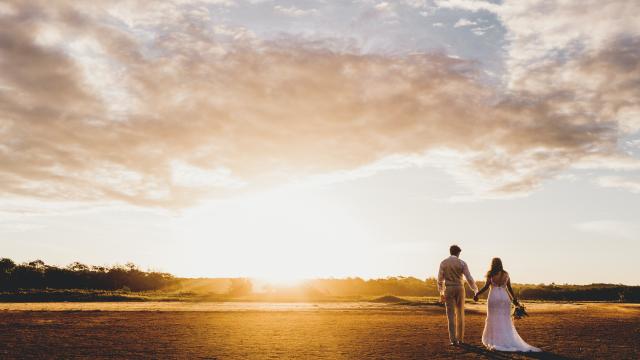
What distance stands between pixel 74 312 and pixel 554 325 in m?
18.7

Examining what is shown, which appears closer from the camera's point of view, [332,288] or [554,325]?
[554,325]

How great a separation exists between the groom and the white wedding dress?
527 mm

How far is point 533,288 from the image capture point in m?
45.6

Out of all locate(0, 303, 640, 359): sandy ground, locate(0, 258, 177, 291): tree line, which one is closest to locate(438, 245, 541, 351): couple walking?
locate(0, 303, 640, 359): sandy ground

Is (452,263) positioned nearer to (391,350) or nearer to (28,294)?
(391,350)

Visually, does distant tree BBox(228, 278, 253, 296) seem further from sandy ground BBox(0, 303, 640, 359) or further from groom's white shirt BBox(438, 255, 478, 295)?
groom's white shirt BBox(438, 255, 478, 295)

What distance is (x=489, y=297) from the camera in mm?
13148

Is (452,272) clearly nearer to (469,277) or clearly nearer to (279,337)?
(469,277)

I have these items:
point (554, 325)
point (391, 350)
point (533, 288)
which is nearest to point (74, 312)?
point (391, 350)

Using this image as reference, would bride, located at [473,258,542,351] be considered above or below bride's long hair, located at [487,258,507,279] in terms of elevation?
below

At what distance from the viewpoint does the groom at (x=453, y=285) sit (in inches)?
517

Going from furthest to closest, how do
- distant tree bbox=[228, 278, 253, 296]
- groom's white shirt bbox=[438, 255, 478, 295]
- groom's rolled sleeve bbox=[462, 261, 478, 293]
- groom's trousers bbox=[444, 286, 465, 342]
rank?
distant tree bbox=[228, 278, 253, 296]
groom's white shirt bbox=[438, 255, 478, 295]
groom's trousers bbox=[444, 286, 465, 342]
groom's rolled sleeve bbox=[462, 261, 478, 293]

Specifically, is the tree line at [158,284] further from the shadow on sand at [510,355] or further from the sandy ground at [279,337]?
the shadow on sand at [510,355]

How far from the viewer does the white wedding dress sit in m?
12.2
